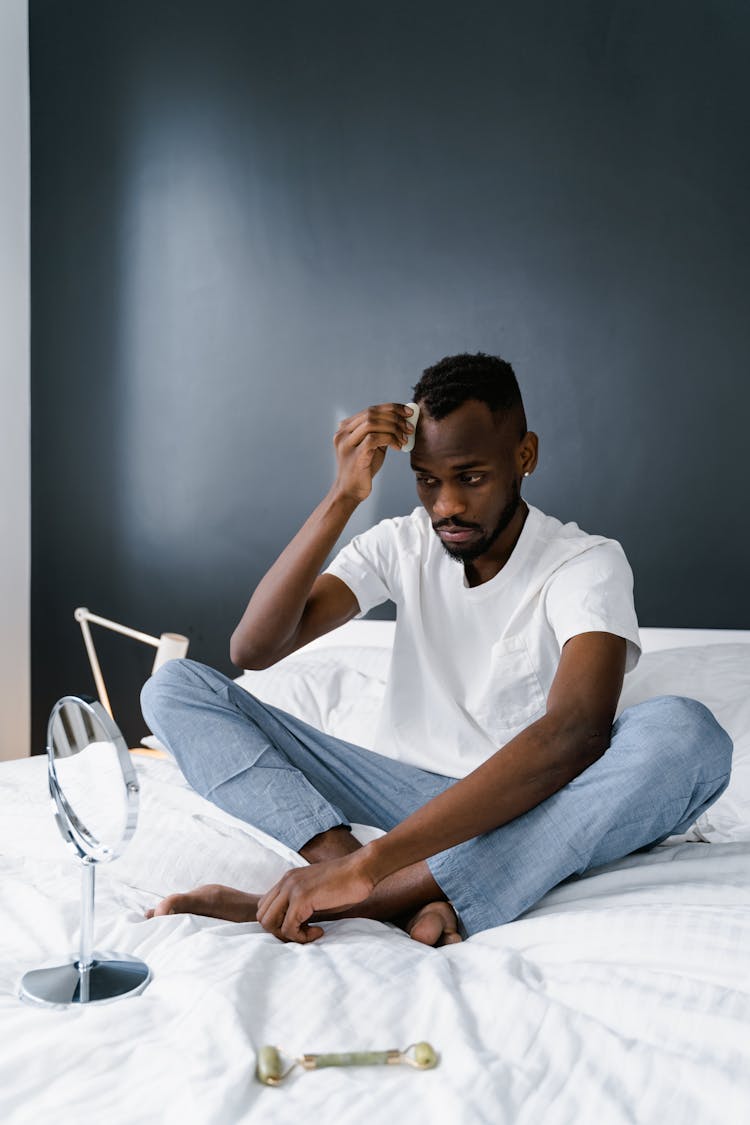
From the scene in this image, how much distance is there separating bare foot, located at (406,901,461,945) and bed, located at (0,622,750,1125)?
3 cm

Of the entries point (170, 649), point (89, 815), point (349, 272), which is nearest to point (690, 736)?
point (89, 815)

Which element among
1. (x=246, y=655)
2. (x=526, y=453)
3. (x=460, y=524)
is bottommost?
(x=246, y=655)

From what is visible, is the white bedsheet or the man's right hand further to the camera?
the man's right hand

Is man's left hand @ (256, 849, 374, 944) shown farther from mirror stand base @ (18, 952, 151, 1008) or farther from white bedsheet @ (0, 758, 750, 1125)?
mirror stand base @ (18, 952, 151, 1008)

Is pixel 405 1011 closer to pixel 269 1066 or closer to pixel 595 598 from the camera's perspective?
pixel 269 1066

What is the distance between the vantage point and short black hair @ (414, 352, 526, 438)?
170cm

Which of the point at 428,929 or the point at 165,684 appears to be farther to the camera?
the point at 165,684

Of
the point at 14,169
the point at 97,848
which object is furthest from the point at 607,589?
the point at 14,169

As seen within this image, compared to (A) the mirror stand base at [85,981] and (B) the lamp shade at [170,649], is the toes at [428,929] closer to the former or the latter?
(A) the mirror stand base at [85,981]

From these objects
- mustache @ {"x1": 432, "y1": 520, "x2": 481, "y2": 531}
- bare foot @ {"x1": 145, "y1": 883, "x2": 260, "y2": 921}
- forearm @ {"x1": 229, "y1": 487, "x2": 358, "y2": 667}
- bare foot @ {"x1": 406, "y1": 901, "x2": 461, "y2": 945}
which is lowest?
bare foot @ {"x1": 406, "y1": 901, "x2": 461, "y2": 945}

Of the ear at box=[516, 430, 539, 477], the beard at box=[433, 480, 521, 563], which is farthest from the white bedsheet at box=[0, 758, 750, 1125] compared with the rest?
the ear at box=[516, 430, 539, 477]

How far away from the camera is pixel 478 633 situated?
173 centimetres

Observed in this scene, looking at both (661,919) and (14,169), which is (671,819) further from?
(14,169)

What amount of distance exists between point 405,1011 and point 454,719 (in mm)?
737
